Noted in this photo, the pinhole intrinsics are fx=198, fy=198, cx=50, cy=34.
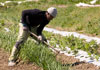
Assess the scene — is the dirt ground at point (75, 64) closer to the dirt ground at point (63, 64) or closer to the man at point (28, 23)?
the dirt ground at point (63, 64)

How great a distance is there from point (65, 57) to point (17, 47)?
4.24 ft

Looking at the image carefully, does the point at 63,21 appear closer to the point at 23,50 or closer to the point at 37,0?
the point at 23,50

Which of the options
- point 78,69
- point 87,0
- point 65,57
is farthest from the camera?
point 87,0

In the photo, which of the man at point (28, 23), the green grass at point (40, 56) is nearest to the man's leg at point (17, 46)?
the man at point (28, 23)

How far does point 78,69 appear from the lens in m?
4.01

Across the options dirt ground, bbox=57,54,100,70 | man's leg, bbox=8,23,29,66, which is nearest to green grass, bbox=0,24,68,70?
man's leg, bbox=8,23,29,66

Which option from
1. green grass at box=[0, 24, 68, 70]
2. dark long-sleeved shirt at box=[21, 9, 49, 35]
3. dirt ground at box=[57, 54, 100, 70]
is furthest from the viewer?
dirt ground at box=[57, 54, 100, 70]

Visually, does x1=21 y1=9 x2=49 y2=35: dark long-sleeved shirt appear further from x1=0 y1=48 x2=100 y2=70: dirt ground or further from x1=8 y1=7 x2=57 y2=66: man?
x1=0 y1=48 x2=100 y2=70: dirt ground

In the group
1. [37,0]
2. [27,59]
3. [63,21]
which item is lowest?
[37,0]

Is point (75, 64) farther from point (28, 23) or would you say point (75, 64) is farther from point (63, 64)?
point (28, 23)

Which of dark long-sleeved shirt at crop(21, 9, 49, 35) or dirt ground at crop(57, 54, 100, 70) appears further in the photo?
dirt ground at crop(57, 54, 100, 70)

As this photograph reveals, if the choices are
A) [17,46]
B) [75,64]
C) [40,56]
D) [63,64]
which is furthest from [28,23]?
[75,64]

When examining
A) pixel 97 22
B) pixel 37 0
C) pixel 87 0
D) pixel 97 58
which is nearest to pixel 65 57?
pixel 97 58

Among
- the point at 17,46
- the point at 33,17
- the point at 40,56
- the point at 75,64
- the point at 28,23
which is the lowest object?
the point at 75,64
